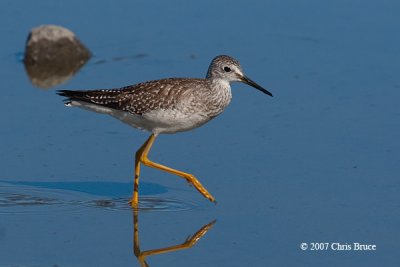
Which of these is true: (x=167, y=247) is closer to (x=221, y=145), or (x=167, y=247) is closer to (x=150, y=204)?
(x=150, y=204)

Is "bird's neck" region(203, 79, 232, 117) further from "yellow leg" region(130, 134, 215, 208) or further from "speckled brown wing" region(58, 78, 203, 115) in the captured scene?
"yellow leg" region(130, 134, 215, 208)

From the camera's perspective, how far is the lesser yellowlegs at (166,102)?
13898mm

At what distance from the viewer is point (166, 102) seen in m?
13.9

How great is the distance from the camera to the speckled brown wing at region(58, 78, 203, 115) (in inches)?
549

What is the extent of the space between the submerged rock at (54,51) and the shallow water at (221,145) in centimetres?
24

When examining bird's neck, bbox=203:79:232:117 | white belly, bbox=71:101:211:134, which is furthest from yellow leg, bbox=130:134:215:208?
bird's neck, bbox=203:79:232:117

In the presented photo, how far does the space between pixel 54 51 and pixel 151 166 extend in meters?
5.25

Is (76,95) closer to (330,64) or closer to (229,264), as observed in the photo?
(229,264)

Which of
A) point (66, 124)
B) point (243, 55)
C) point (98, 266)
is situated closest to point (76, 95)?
point (66, 124)

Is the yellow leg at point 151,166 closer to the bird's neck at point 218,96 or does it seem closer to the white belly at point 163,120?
the white belly at point 163,120

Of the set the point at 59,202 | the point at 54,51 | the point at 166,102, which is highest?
the point at 166,102

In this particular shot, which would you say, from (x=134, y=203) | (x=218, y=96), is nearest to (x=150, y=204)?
(x=134, y=203)

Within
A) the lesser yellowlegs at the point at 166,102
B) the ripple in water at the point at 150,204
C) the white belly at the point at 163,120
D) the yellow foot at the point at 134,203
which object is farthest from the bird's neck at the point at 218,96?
the yellow foot at the point at 134,203

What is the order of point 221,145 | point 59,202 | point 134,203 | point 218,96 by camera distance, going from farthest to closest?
point 221,145
point 218,96
point 134,203
point 59,202
